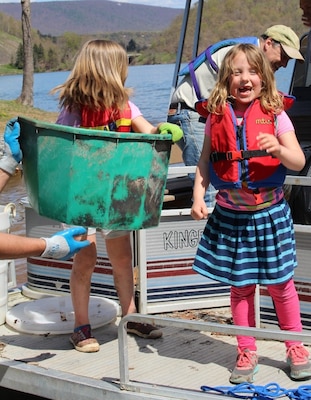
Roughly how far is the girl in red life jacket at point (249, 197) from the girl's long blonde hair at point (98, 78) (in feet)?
1.52

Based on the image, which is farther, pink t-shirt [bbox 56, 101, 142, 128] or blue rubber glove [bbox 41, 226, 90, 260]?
pink t-shirt [bbox 56, 101, 142, 128]

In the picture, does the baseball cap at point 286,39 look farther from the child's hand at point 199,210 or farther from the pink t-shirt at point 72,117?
the child's hand at point 199,210

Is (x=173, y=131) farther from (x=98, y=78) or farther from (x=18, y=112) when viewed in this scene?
(x=18, y=112)

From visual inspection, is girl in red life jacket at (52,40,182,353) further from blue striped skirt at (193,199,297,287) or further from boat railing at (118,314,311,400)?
boat railing at (118,314,311,400)

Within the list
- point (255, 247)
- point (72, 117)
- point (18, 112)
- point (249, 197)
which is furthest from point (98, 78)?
point (18, 112)

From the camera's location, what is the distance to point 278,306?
3.71m

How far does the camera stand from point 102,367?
387 cm

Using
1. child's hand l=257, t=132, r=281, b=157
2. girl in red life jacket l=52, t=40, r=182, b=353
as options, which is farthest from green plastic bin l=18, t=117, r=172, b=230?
child's hand l=257, t=132, r=281, b=157

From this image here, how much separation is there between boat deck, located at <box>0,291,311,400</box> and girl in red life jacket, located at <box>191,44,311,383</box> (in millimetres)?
194

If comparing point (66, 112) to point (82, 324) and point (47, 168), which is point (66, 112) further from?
point (82, 324)

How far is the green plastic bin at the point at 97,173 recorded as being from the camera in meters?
3.43

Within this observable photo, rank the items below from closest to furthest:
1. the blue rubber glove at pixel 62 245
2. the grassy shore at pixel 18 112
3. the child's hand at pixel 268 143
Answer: the child's hand at pixel 268 143 < the blue rubber glove at pixel 62 245 < the grassy shore at pixel 18 112

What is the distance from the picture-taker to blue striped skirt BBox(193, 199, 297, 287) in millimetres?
3576

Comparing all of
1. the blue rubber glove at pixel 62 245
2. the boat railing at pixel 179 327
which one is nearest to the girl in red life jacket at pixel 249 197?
the boat railing at pixel 179 327
